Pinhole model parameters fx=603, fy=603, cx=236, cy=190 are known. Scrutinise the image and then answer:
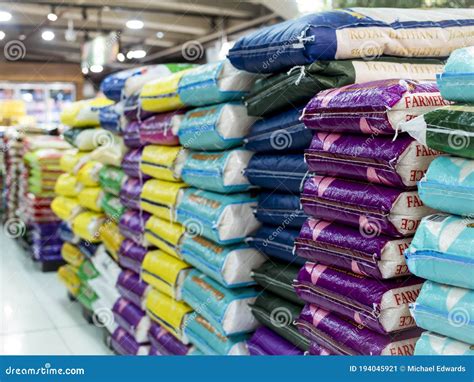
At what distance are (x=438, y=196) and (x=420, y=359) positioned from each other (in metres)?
0.45

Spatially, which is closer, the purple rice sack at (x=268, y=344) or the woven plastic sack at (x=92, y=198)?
the purple rice sack at (x=268, y=344)

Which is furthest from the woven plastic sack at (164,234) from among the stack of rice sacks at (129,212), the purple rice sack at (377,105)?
the purple rice sack at (377,105)

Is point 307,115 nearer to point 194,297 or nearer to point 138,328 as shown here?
point 194,297

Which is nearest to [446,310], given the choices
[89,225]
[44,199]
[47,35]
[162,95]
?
[162,95]

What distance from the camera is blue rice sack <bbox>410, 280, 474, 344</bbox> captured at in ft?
5.20

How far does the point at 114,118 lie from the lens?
14.4ft

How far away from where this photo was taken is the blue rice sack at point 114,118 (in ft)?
14.0

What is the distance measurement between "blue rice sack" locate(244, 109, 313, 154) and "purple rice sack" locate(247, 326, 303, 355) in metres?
0.80

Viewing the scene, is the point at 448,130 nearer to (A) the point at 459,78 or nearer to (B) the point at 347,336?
(A) the point at 459,78

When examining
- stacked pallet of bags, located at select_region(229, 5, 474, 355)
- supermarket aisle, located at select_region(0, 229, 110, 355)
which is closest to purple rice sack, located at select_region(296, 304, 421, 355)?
stacked pallet of bags, located at select_region(229, 5, 474, 355)

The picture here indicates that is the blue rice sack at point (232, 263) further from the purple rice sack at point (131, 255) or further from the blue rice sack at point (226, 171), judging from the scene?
the purple rice sack at point (131, 255)

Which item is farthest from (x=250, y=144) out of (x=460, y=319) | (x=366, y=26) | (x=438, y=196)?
(x=460, y=319)

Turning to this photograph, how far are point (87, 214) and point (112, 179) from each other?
0.76m

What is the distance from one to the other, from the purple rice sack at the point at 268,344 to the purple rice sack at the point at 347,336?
0.71ft
